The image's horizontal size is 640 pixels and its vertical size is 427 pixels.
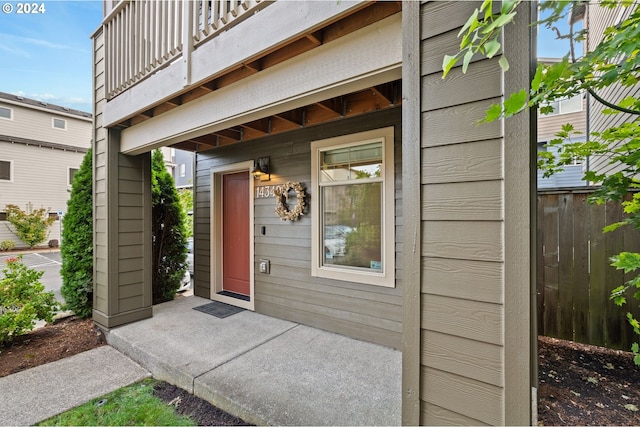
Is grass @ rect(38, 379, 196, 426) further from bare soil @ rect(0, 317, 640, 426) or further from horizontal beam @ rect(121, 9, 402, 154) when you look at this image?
horizontal beam @ rect(121, 9, 402, 154)

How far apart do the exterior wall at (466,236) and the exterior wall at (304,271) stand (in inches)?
59.9

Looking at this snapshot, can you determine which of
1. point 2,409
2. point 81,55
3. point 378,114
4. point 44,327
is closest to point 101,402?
point 2,409

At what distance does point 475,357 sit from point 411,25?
156 cm

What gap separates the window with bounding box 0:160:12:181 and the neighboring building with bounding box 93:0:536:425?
1237 centimetres

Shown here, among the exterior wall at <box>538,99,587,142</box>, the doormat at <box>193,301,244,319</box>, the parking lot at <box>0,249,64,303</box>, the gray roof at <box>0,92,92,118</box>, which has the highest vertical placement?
the gray roof at <box>0,92,92,118</box>

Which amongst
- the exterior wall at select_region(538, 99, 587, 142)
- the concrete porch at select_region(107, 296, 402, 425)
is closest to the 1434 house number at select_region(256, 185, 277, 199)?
the concrete porch at select_region(107, 296, 402, 425)

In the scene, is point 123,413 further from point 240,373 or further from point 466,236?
point 466,236

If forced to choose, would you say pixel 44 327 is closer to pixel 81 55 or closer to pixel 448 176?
pixel 81 55

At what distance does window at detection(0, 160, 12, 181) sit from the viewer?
36.6 feet

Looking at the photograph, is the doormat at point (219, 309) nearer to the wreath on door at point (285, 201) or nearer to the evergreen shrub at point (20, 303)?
the wreath on door at point (285, 201)

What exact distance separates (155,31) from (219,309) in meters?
3.39

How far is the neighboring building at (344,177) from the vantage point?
1179 millimetres

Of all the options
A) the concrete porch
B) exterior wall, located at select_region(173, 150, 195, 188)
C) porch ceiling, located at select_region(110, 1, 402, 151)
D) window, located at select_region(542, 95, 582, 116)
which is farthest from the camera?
exterior wall, located at select_region(173, 150, 195, 188)
